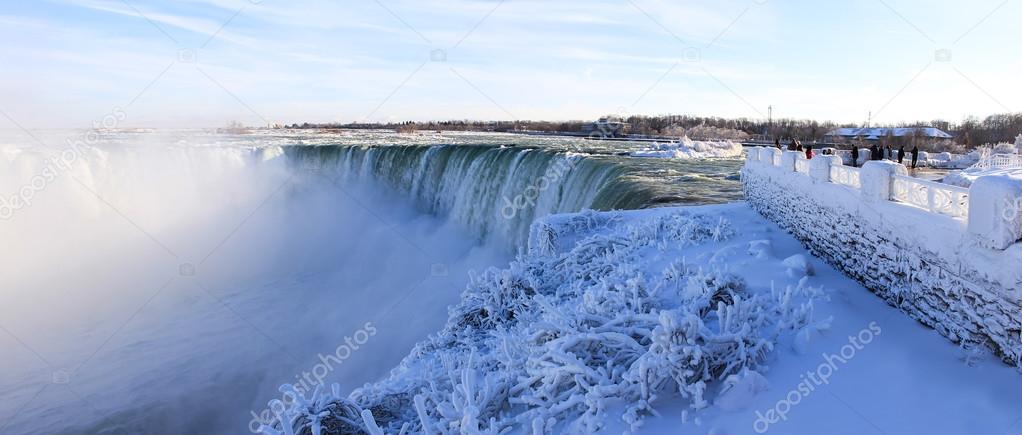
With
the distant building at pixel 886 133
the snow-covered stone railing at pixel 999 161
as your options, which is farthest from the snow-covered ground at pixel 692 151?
the distant building at pixel 886 133

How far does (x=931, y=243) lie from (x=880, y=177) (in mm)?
1539

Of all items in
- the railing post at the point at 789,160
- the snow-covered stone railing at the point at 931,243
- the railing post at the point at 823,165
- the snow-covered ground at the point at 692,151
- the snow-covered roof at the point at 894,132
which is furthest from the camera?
the snow-covered roof at the point at 894,132

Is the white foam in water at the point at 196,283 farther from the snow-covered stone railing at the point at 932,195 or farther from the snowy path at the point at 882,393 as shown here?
the snow-covered stone railing at the point at 932,195

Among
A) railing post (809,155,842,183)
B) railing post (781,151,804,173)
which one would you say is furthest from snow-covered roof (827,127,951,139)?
railing post (809,155,842,183)

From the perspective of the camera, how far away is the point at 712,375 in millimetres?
5590

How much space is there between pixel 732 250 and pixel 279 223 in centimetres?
3256

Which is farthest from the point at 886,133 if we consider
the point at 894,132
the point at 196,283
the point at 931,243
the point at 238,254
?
the point at 931,243

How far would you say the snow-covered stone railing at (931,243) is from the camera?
17.1 ft

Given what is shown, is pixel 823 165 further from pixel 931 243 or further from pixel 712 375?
pixel 712 375

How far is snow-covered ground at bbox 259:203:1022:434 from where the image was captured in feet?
16.7

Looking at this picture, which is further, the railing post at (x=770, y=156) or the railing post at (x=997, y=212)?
the railing post at (x=770, y=156)

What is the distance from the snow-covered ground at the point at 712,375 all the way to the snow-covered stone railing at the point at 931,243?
249mm

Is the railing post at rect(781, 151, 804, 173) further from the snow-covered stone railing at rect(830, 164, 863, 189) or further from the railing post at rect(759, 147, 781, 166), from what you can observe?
the snow-covered stone railing at rect(830, 164, 863, 189)

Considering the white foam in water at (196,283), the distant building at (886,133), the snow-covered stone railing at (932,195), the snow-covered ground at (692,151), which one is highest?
the snow-covered stone railing at (932,195)
